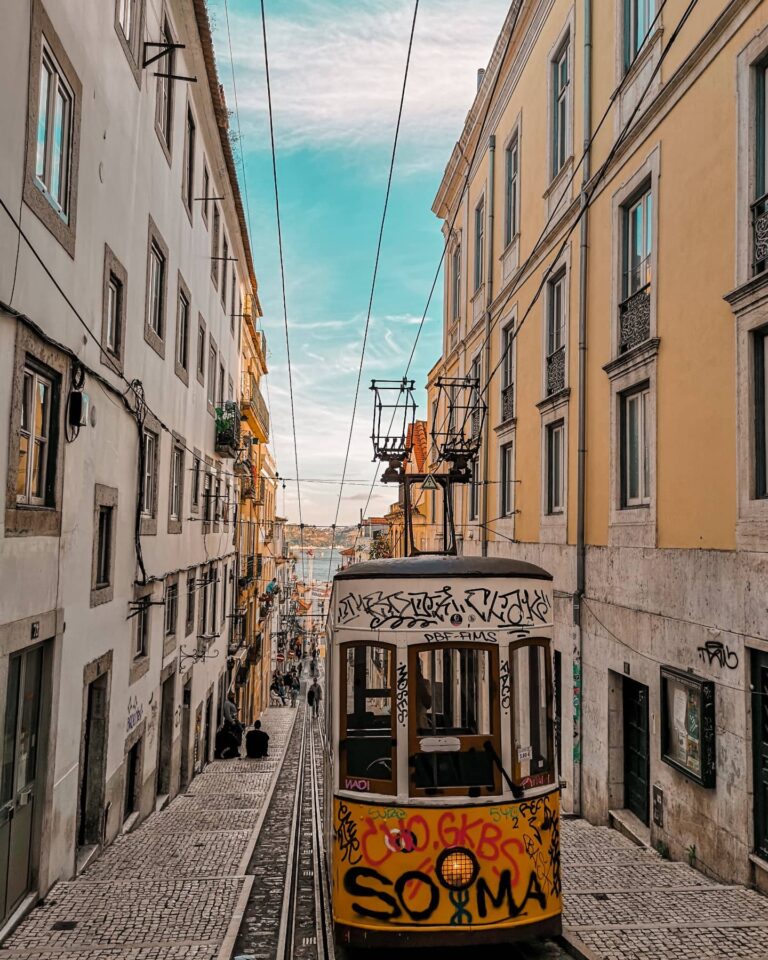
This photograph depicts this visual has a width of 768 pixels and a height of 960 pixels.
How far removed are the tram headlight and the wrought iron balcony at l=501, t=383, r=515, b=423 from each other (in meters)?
12.1

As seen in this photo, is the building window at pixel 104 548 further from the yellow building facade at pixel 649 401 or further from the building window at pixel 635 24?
the building window at pixel 635 24

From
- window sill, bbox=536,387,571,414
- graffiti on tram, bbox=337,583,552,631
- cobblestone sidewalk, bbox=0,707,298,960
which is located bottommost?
cobblestone sidewalk, bbox=0,707,298,960

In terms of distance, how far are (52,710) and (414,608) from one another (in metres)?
3.95

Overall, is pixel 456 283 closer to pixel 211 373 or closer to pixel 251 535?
pixel 211 373

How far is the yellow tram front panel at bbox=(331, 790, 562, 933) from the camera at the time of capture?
5.83 m

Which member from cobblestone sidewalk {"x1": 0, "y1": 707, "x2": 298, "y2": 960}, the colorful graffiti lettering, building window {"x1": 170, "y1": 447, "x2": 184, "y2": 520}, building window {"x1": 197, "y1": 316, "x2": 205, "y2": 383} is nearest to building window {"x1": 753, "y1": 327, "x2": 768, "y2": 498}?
the colorful graffiti lettering

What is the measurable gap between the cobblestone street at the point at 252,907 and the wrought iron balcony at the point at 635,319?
20.9ft

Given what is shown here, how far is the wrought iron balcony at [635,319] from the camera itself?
10875mm

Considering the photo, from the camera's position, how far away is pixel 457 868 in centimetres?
588

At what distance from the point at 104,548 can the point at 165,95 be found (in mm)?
8046

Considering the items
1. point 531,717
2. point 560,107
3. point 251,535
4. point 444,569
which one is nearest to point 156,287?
point 560,107

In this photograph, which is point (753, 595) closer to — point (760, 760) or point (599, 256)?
point (760, 760)

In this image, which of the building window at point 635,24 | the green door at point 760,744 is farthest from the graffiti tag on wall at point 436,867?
the building window at point 635,24

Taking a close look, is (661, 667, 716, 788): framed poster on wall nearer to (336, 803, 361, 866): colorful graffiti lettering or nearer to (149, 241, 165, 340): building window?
(336, 803, 361, 866): colorful graffiti lettering
